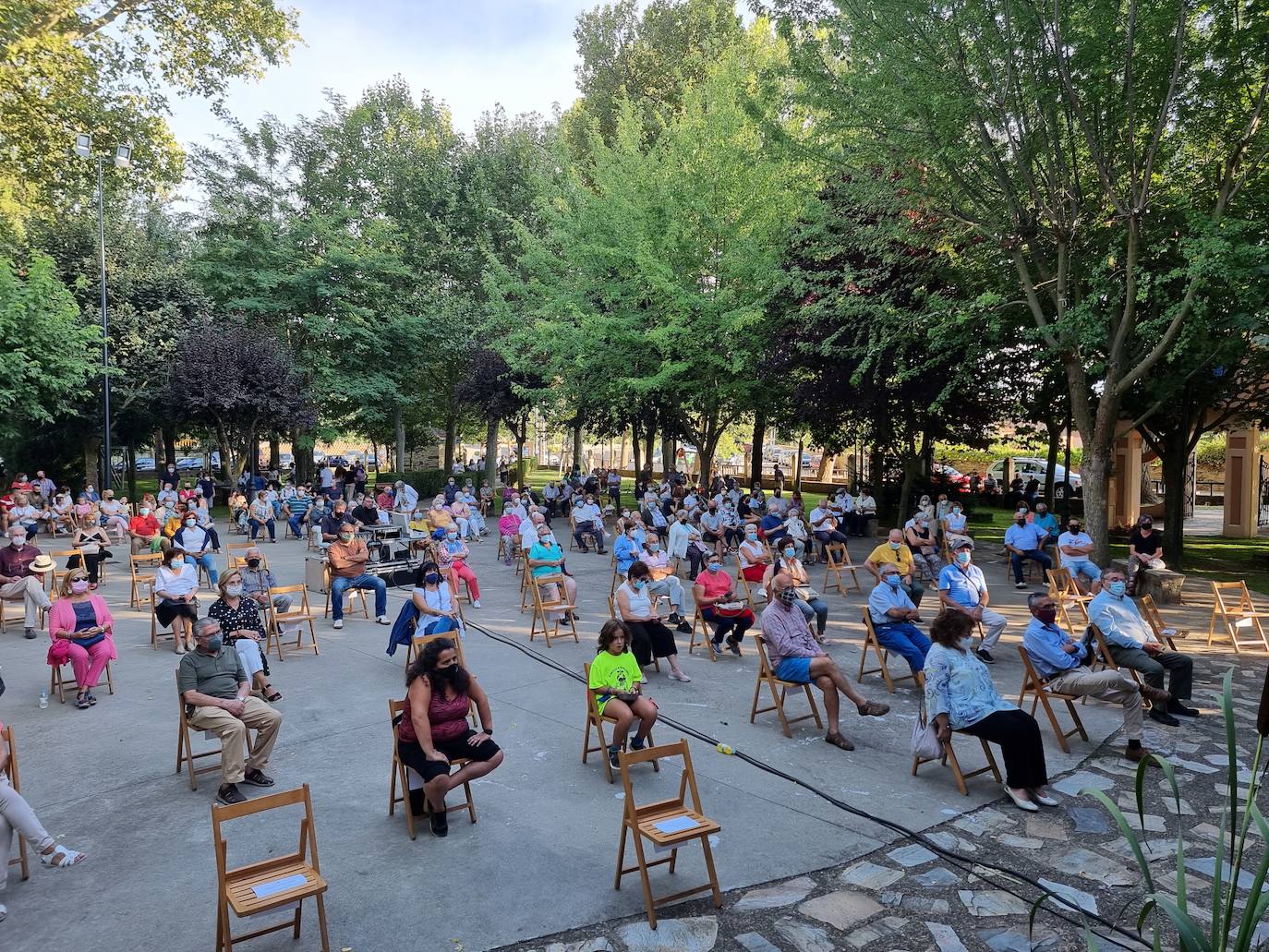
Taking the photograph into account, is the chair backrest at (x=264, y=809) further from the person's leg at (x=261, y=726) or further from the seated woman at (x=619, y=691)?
the seated woman at (x=619, y=691)

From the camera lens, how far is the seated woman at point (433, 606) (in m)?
9.23

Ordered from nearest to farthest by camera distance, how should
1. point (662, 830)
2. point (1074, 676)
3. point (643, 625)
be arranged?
point (662, 830) < point (1074, 676) < point (643, 625)

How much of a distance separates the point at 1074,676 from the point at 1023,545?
313 inches

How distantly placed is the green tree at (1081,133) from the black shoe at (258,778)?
11.7 meters

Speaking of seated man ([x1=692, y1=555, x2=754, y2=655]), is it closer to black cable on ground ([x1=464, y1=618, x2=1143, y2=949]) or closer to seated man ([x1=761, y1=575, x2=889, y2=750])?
seated man ([x1=761, y1=575, x2=889, y2=750])

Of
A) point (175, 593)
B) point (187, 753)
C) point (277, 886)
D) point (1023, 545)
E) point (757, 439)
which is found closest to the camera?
point (277, 886)

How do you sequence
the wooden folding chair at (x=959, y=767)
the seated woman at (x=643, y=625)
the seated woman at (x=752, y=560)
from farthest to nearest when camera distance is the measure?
the seated woman at (x=752, y=560), the seated woman at (x=643, y=625), the wooden folding chair at (x=959, y=767)

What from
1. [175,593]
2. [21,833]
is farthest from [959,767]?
[175,593]

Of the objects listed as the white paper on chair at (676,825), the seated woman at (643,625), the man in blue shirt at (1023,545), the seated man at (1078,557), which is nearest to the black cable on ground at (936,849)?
the seated woman at (643,625)

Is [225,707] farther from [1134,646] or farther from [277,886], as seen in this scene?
[1134,646]

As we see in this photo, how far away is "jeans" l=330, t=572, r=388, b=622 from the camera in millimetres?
11758

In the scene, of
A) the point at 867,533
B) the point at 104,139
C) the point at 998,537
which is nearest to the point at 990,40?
the point at 867,533

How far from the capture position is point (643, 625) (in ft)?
30.2

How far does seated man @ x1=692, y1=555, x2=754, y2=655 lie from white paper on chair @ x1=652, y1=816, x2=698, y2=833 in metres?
5.14
